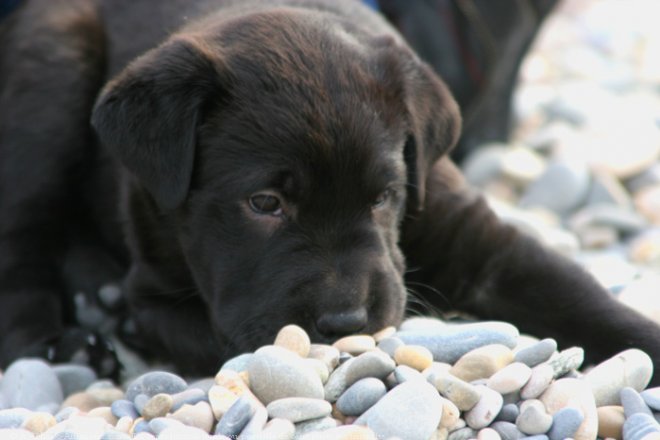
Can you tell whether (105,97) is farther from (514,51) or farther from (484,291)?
(514,51)

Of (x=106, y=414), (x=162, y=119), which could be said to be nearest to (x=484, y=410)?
(x=106, y=414)

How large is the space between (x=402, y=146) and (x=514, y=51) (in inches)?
110

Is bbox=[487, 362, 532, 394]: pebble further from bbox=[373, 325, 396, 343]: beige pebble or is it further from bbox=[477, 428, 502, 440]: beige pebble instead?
bbox=[373, 325, 396, 343]: beige pebble

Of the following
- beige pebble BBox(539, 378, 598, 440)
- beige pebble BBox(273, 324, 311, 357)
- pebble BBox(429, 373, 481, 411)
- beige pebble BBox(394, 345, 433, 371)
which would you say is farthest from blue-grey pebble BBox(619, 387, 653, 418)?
beige pebble BBox(273, 324, 311, 357)

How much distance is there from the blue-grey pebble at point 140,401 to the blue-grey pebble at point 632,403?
1.37 m

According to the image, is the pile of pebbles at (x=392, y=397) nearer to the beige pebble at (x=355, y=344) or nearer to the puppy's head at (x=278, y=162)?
the beige pebble at (x=355, y=344)

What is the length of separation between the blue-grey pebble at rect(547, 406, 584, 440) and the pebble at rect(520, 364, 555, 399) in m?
0.13

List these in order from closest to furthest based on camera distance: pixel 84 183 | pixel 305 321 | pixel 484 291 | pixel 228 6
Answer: pixel 305 321 → pixel 484 291 → pixel 228 6 → pixel 84 183

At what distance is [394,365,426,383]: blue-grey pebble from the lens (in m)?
2.94

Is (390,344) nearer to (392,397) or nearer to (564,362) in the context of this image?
(392,397)

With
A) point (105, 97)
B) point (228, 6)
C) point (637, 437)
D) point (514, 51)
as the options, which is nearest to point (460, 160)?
point (514, 51)

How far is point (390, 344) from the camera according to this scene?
322 cm

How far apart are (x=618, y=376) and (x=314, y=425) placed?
0.94 metres

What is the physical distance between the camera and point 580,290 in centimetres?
391
